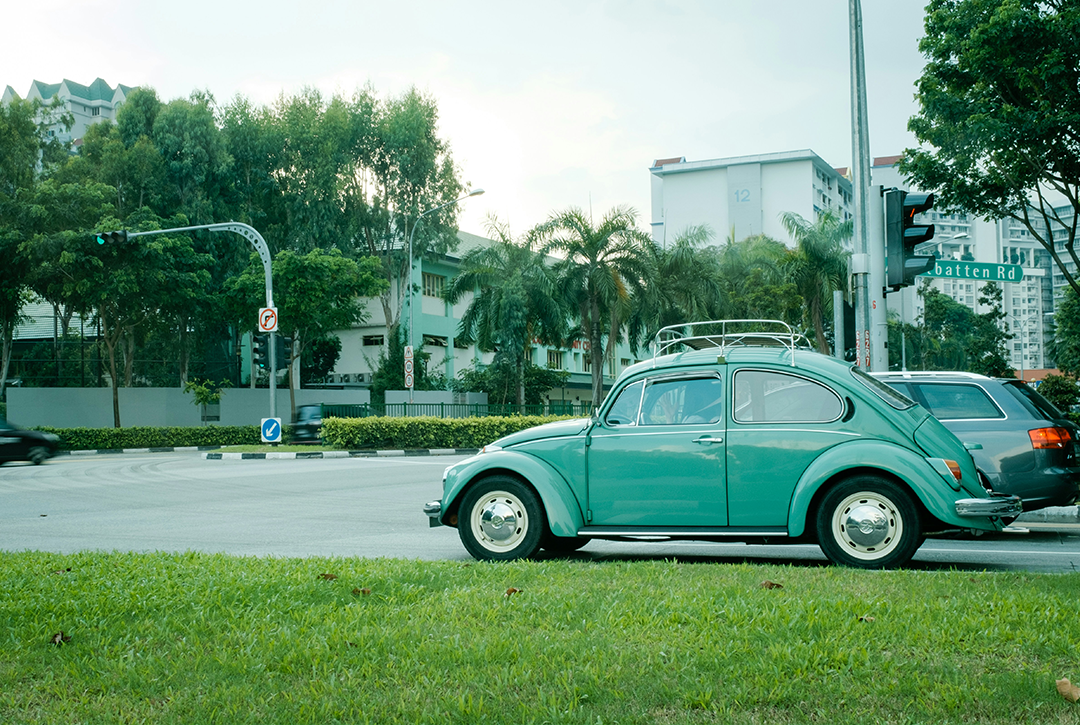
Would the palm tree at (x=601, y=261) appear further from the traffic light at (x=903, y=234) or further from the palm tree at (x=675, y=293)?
the traffic light at (x=903, y=234)

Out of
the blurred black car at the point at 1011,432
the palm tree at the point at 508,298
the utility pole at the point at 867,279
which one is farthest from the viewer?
the palm tree at the point at 508,298

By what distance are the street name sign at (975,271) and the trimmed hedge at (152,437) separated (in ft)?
84.8

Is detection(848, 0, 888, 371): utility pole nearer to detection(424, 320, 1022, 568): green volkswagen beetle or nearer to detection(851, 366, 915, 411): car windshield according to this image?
detection(851, 366, 915, 411): car windshield

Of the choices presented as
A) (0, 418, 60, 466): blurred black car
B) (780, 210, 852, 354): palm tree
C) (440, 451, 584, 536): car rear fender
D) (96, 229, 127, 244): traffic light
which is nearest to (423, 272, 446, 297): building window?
(780, 210, 852, 354): palm tree

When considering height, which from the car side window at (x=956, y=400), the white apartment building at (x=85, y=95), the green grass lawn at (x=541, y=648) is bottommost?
the green grass lawn at (x=541, y=648)

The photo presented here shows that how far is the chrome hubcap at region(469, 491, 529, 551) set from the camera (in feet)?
25.4

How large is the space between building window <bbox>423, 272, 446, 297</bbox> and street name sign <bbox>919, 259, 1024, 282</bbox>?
40.0 m

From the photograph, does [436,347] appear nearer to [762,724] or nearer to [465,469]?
[465,469]

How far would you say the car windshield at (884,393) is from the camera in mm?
7297

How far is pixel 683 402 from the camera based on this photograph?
761 cm

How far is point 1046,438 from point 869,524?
3.39m

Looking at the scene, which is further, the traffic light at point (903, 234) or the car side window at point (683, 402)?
the traffic light at point (903, 234)

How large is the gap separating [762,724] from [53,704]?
2.78 m

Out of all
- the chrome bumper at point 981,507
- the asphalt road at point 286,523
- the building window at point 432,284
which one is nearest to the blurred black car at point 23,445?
the asphalt road at point 286,523
